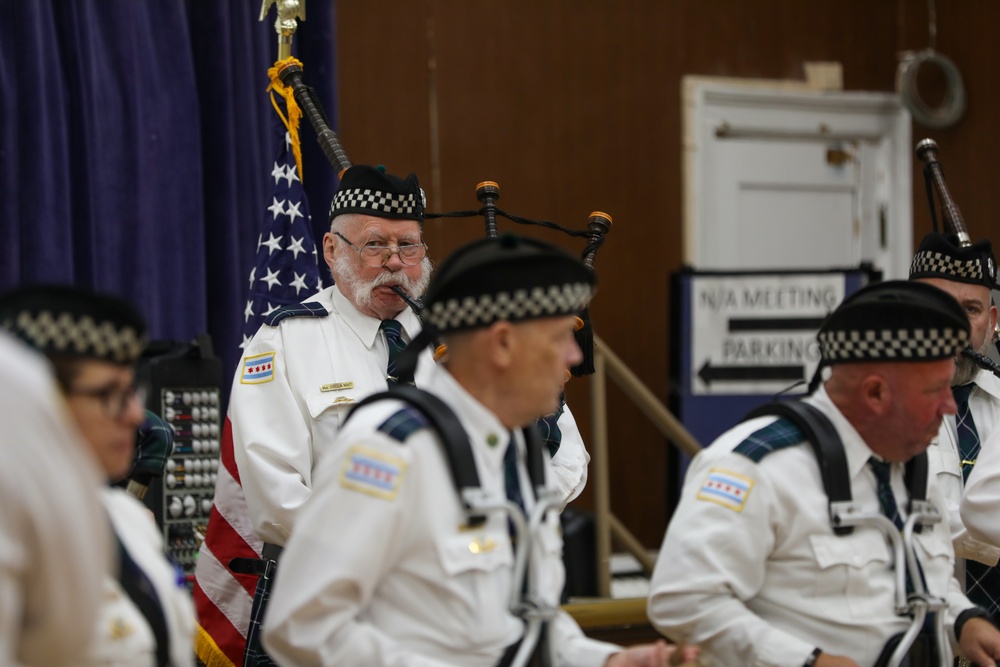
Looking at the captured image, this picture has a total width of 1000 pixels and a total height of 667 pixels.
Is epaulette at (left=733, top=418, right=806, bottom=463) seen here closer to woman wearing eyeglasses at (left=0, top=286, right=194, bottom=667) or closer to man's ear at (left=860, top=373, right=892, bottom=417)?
man's ear at (left=860, top=373, right=892, bottom=417)

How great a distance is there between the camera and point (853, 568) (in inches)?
86.6

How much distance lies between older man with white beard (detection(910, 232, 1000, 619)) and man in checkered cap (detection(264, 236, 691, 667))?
4.70ft

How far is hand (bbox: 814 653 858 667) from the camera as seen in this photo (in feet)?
6.91

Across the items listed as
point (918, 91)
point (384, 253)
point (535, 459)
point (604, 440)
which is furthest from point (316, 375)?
point (918, 91)

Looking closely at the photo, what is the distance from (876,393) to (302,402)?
128 cm

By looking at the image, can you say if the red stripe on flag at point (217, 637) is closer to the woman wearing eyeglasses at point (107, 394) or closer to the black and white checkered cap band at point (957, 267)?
the woman wearing eyeglasses at point (107, 394)

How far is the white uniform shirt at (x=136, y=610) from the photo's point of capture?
5.43 ft

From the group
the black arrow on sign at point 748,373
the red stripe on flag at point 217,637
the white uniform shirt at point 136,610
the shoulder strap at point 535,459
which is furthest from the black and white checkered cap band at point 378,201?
the black arrow on sign at point 748,373

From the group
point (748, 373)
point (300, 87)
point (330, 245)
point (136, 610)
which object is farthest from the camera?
point (748, 373)

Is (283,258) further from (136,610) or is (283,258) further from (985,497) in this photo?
(136,610)

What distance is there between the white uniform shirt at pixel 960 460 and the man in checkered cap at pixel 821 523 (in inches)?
21.4

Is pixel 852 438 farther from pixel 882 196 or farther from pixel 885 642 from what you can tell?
pixel 882 196

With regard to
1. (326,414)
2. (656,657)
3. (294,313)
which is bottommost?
(656,657)

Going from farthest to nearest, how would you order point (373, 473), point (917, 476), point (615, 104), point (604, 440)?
point (615, 104) → point (604, 440) → point (917, 476) → point (373, 473)
